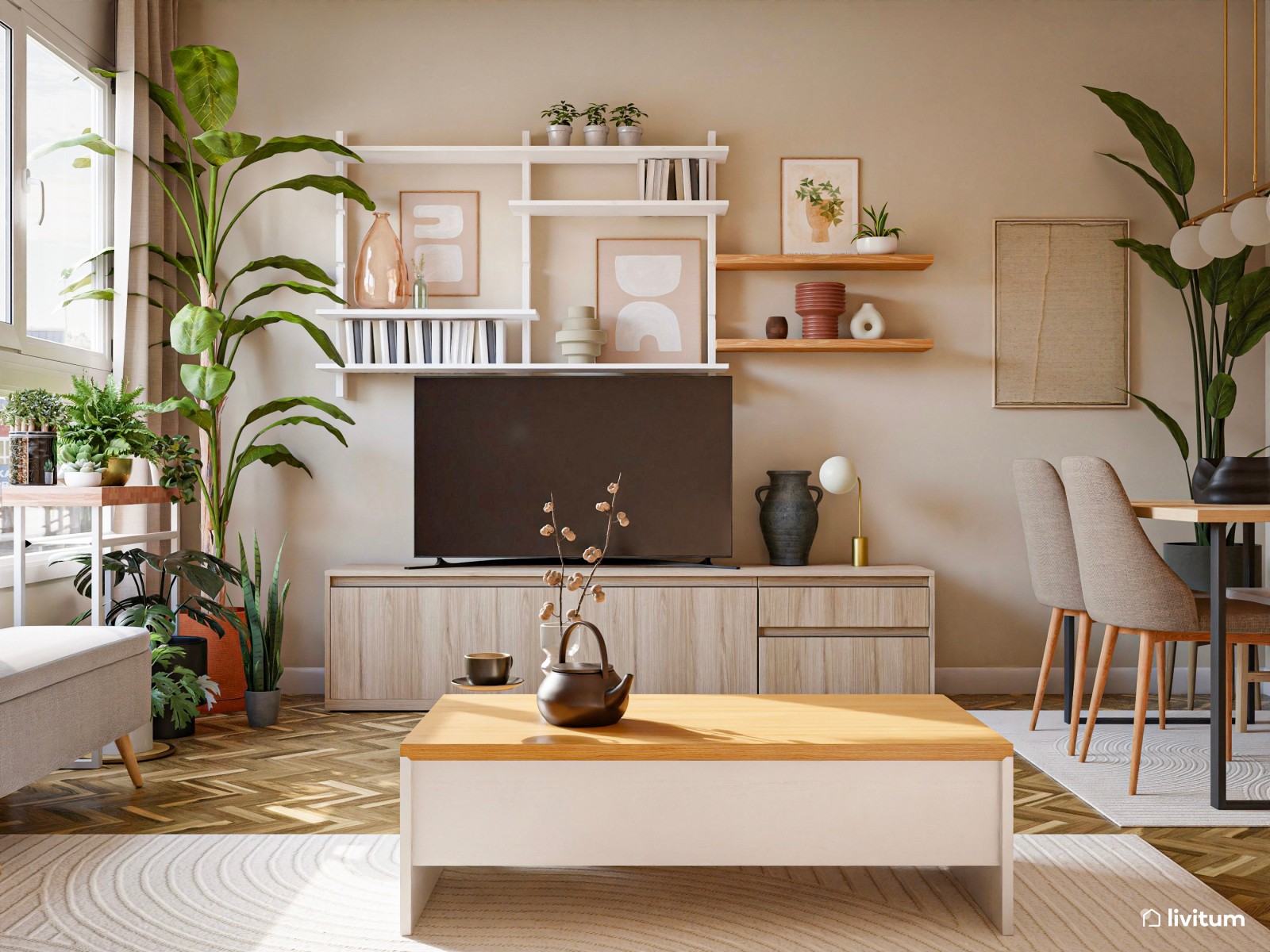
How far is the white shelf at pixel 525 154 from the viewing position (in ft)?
14.0

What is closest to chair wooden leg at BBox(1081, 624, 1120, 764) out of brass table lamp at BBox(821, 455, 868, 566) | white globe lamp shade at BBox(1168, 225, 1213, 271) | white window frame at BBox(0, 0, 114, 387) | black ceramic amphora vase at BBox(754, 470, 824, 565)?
brass table lamp at BBox(821, 455, 868, 566)

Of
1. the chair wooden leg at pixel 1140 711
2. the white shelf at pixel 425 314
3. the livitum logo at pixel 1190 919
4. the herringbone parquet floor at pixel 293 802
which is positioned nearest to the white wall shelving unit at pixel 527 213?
the white shelf at pixel 425 314

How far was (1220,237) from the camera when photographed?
3600 mm

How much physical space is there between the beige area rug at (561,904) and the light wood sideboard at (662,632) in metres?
1.50

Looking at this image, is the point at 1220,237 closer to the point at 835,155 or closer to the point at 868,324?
the point at 868,324

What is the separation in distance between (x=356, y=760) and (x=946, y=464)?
8.95ft

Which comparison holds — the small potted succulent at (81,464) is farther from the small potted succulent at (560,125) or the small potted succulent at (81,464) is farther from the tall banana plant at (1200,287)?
the tall banana plant at (1200,287)

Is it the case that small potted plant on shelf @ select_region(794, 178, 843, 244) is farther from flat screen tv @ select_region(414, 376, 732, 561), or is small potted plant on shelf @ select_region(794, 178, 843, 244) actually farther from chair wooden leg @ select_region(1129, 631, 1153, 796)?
chair wooden leg @ select_region(1129, 631, 1153, 796)

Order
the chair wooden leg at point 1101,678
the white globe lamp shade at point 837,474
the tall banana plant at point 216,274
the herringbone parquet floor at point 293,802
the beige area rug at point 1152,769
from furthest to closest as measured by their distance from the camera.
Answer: the white globe lamp shade at point 837,474, the tall banana plant at point 216,274, the chair wooden leg at point 1101,678, the beige area rug at point 1152,769, the herringbone parquet floor at point 293,802

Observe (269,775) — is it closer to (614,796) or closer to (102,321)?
(614,796)

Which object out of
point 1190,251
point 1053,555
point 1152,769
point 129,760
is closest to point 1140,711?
point 1152,769

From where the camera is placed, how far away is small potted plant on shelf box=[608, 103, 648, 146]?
14.1 ft

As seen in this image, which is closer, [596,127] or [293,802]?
[293,802]

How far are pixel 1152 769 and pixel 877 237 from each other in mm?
2273
